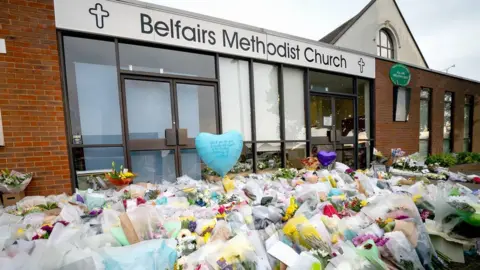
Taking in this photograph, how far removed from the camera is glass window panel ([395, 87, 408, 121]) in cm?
623

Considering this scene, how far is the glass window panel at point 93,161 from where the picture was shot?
304 centimetres

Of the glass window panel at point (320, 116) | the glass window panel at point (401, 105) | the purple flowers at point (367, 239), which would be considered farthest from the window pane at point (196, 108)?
the glass window panel at point (401, 105)

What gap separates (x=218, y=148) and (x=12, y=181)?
248 cm

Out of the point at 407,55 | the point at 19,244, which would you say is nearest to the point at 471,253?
the point at 19,244

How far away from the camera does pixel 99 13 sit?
2945 millimetres

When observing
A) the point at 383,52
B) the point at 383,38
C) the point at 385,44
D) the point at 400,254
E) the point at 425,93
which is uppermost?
the point at 383,38

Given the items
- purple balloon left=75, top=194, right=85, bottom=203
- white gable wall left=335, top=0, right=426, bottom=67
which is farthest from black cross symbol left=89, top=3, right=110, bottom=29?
white gable wall left=335, top=0, right=426, bottom=67

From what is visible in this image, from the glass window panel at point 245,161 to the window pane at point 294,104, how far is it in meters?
1.01

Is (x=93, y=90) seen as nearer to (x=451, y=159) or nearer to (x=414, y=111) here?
(x=414, y=111)

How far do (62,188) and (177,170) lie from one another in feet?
5.31

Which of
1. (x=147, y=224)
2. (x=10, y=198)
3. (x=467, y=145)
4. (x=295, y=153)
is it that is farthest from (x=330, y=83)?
(x=467, y=145)

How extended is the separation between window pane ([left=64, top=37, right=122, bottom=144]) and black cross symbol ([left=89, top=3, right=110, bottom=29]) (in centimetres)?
28

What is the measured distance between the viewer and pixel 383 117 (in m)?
5.93

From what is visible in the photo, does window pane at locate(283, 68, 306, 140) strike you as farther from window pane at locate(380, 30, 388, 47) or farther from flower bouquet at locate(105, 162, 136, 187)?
window pane at locate(380, 30, 388, 47)
